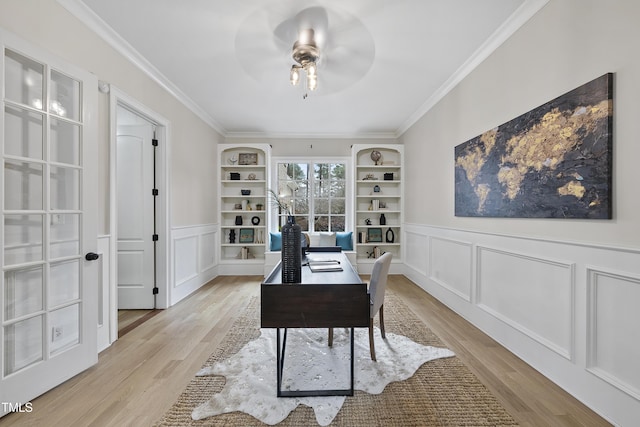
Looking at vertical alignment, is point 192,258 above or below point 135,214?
below

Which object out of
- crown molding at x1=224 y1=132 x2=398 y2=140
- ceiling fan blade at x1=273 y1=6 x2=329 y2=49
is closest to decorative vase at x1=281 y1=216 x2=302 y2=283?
ceiling fan blade at x1=273 y1=6 x2=329 y2=49

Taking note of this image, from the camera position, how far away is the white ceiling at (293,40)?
2.22m

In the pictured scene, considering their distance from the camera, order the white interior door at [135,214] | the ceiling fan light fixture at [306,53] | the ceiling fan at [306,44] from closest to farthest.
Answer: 1. the ceiling fan at [306,44]
2. the ceiling fan light fixture at [306,53]
3. the white interior door at [135,214]

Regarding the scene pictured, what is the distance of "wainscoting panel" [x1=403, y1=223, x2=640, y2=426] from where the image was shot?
5.11 feet

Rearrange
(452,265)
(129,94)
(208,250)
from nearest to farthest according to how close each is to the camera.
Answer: (129,94) < (452,265) < (208,250)

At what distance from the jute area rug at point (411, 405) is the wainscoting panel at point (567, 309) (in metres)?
0.54

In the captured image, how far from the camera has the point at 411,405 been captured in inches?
69.7

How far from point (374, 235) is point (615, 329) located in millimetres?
4108

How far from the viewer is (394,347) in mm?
2502

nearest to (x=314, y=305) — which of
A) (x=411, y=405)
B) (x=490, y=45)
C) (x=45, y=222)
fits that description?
(x=411, y=405)

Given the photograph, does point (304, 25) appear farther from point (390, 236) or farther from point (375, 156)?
point (390, 236)

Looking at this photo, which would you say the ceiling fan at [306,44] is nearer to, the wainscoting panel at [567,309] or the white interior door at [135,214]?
the white interior door at [135,214]

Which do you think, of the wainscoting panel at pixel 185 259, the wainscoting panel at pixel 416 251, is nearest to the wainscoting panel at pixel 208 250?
the wainscoting panel at pixel 185 259

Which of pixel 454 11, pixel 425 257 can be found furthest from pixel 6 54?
pixel 425 257
